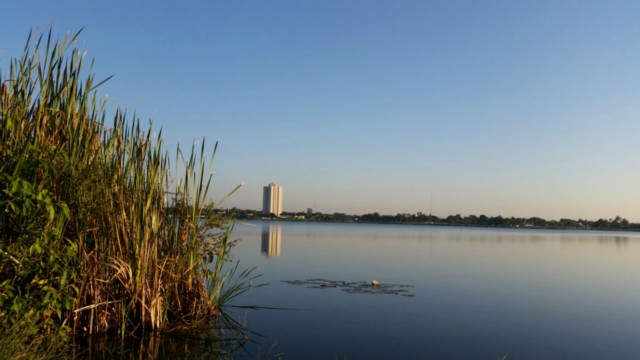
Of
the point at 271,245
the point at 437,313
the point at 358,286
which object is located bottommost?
the point at 437,313

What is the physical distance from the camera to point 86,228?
23.7 ft

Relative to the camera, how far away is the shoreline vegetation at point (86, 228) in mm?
5812

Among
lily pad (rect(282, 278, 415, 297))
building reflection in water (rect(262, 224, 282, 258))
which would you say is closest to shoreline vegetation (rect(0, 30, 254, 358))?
lily pad (rect(282, 278, 415, 297))

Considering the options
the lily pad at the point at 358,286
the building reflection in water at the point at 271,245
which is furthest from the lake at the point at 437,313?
the building reflection in water at the point at 271,245

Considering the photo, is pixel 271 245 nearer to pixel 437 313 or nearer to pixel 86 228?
pixel 437 313

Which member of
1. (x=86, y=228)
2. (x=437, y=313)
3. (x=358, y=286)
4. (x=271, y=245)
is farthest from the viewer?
(x=271, y=245)

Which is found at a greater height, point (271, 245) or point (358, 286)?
point (271, 245)

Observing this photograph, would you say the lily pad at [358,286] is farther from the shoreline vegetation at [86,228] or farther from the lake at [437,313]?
the shoreline vegetation at [86,228]

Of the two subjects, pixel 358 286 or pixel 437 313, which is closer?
pixel 437 313

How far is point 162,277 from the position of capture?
27.4 feet

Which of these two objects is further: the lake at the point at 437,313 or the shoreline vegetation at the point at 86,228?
the lake at the point at 437,313

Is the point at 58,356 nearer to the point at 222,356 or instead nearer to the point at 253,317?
the point at 222,356

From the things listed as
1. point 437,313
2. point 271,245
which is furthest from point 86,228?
point 271,245

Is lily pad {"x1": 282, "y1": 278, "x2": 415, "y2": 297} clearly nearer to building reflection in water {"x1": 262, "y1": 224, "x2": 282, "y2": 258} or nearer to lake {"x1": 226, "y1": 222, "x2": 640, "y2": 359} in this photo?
lake {"x1": 226, "y1": 222, "x2": 640, "y2": 359}
